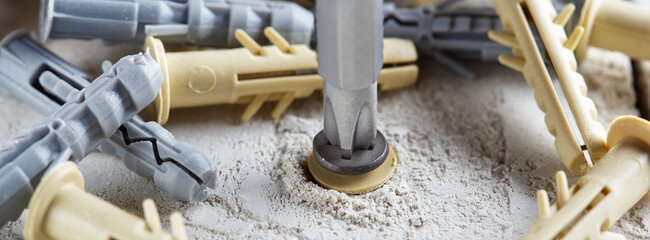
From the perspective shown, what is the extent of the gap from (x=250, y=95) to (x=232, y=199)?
159 millimetres

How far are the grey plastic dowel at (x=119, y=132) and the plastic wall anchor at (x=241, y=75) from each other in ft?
0.19

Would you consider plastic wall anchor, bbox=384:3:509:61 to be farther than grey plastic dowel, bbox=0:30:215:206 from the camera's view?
Yes

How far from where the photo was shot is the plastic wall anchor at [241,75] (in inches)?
30.0

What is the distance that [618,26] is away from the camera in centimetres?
84

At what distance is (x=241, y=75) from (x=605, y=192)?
430 millimetres

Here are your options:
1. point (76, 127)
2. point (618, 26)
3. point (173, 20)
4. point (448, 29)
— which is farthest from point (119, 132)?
point (618, 26)

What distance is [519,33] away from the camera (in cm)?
77

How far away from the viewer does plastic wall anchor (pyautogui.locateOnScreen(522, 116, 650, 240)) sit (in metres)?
0.57

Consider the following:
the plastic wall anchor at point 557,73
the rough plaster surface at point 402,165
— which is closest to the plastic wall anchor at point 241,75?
the rough plaster surface at point 402,165

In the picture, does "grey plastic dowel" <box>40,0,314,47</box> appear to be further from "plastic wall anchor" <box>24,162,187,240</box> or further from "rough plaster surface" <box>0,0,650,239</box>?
"plastic wall anchor" <box>24,162,187,240</box>

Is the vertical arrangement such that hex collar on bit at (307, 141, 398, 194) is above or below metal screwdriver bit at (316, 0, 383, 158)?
below

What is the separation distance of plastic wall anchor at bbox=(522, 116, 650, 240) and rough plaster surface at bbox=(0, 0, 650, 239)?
7cm

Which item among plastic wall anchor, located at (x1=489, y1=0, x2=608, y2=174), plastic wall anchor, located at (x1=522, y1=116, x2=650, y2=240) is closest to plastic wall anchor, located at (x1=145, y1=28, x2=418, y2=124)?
plastic wall anchor, located at (x1=489, y1=0, x2=608, y2=174)

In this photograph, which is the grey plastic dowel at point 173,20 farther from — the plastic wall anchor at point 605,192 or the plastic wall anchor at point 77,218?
the plastic wall anchor at point 605,192
